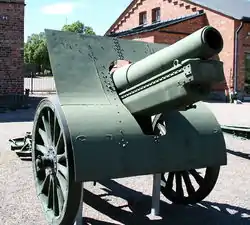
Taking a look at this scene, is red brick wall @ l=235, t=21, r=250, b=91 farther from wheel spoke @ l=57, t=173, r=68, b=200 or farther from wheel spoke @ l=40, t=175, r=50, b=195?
wheel spoke @ l=57, t=173, r=68, b=200

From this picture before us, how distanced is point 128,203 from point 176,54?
206 cm

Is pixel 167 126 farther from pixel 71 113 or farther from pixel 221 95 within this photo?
pixel 221 95

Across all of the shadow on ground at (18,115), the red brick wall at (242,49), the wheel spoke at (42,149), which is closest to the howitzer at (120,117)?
the wheel spoke at (42,149)

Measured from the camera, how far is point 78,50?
3.75m

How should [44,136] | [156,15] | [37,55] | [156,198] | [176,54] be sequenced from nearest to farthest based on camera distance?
[176,54]
[44,136]
[156,198]
[156,15]
[37,55]

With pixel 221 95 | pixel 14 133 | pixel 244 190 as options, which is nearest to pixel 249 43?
pixel 221 95

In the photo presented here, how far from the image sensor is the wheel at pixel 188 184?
3740 mm

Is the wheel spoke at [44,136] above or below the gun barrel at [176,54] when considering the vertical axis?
below

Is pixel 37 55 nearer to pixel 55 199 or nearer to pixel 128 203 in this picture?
pixel 128 203

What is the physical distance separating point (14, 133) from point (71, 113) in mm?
5972

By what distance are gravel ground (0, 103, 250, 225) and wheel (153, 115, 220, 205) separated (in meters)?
0.11

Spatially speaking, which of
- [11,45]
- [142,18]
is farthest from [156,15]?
[11,45]

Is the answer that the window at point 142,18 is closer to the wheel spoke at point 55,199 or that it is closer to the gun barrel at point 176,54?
the gun barrel at point 176,54

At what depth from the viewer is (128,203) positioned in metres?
4.47
